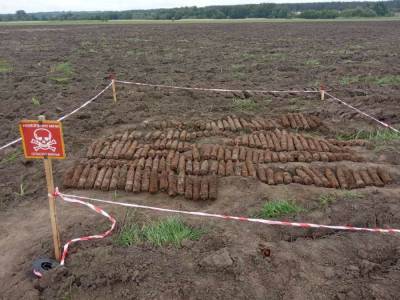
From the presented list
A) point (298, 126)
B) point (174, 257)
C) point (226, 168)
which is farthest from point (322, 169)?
point (174, 257)

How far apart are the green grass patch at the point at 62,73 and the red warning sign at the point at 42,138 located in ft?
32.8

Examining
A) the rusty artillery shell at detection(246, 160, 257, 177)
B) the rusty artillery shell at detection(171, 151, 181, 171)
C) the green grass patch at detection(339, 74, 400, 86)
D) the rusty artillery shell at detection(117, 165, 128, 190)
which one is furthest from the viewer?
the green grass patch at detection(339, 74, 400, 86)

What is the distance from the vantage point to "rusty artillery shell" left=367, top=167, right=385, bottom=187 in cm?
611

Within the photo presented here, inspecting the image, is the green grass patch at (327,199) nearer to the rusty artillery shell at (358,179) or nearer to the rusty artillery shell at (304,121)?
the rusty artillery shell at (358,179)

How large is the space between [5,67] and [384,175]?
15686mm

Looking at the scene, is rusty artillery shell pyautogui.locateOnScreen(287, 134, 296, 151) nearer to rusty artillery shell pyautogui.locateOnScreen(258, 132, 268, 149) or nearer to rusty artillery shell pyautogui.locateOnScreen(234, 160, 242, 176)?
rusty artillery shell pyautogui.locateOnScreen(258, 132, 268, 149)

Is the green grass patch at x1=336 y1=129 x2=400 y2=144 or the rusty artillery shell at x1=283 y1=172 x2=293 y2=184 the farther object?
the green grass patch at x1=336 y1=129 x2=400 y2=144

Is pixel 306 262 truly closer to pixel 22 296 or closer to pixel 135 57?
pixel 22 296

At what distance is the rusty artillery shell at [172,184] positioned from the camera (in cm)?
593

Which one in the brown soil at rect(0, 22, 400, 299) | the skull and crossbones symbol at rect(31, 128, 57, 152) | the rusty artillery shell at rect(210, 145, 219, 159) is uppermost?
the skull and crossbones symbol at rect(31, 128, 57, 152)

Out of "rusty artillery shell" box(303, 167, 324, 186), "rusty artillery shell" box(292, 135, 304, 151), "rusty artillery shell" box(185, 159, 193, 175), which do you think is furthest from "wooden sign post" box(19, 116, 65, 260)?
"rusty artillery shell" box(292, 135, 304, 151)

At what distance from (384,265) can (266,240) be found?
1367mm

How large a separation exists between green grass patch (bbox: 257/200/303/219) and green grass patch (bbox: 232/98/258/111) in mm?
5095

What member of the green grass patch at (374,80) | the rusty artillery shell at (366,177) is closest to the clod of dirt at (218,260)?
the rusty artillery shell at (366,177)
